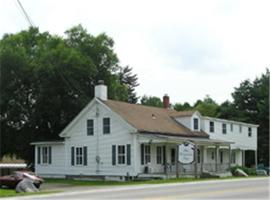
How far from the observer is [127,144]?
45438 mm

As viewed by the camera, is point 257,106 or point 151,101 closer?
point 257,106

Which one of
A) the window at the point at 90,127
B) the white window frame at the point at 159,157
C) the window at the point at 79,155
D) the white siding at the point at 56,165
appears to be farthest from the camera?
the white siding at the point at 56,165

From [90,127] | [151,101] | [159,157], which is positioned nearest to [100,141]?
[90,127]

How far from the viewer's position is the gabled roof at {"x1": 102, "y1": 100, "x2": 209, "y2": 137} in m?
46.3

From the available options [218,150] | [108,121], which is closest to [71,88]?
[108,121]

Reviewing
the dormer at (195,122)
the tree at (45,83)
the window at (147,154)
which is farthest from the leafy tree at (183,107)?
the window at (147,154)

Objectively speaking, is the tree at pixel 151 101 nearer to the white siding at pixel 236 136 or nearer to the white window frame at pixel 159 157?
the white siding at pixel 236 136

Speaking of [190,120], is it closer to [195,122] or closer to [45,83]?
[195,122]

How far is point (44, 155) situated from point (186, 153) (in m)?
15.6

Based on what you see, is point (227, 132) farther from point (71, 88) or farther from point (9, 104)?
point (9, 104)

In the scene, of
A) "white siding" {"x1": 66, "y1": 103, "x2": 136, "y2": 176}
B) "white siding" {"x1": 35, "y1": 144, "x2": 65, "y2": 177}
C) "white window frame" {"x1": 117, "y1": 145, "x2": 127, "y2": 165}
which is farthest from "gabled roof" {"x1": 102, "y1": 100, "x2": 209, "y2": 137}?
"white siding" {"x1": 35, "y1": 144, "x2": 65, "y2": 177}

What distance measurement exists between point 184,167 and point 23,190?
740 inches

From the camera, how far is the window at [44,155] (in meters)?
51.6

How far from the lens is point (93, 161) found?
47.8 meters
